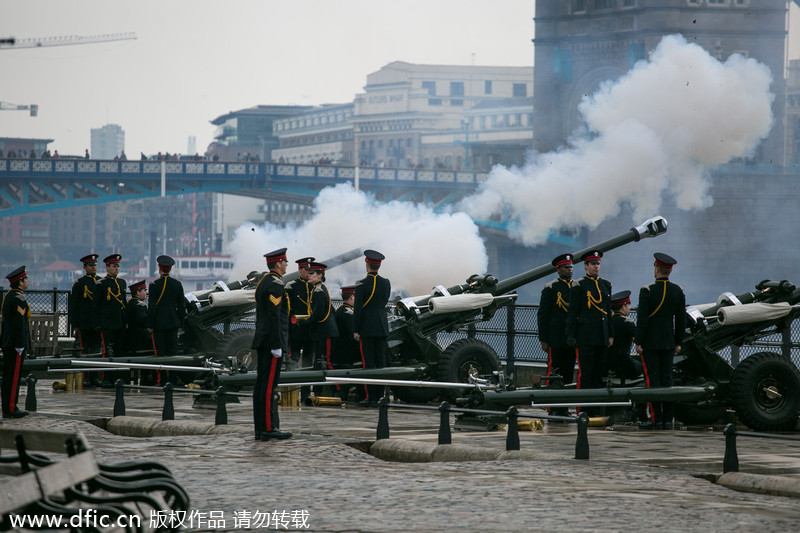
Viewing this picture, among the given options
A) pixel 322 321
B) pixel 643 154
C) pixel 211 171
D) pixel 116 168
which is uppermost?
pixel 211 171

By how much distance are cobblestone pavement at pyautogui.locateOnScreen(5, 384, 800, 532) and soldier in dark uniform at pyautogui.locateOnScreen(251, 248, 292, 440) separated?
25 centimetres

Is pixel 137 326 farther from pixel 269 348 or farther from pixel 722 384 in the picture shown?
pixel 722 384

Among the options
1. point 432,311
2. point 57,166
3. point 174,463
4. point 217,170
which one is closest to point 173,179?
point 217,170

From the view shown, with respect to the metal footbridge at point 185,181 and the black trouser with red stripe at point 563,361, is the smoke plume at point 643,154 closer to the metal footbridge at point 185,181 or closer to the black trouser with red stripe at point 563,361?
the black trouser with red stripe at point 563,361

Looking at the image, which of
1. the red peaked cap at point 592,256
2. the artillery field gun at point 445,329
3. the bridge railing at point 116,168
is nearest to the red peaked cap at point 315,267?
the artillery field gun at point 445,329

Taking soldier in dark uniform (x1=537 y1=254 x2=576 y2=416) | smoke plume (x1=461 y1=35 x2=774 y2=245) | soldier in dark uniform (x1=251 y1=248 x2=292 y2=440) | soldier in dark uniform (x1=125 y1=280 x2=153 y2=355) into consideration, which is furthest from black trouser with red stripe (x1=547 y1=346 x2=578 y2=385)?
smoke plume (x1=461 y1=35 x2=774 y2=245)

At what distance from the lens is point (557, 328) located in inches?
598

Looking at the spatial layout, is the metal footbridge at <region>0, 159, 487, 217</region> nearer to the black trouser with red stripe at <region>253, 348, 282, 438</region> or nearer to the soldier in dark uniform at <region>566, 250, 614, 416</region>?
the soldier in dark uniform at <region>566, 250, 614, 416</region>

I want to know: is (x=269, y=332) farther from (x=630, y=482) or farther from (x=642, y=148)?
(x=642, y=148)

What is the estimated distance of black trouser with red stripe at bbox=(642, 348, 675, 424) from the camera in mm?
13812

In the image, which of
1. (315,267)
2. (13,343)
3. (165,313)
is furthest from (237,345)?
(13,343)

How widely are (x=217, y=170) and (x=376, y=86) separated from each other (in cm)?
7100

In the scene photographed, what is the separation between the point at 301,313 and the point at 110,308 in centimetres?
332

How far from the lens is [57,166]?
6406 centimetres
